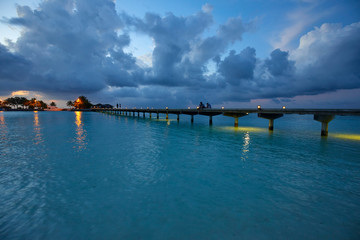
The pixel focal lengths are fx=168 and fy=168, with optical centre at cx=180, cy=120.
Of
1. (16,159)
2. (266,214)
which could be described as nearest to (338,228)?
(266,214)

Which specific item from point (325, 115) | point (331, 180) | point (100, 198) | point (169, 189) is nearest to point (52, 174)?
point (100, 198)

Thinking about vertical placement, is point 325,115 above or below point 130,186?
A: above

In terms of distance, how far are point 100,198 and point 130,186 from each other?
176 cm

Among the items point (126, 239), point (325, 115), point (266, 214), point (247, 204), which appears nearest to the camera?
point (126, 239)

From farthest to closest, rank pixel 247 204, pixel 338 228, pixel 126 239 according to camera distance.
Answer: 1. pixel 247 204
2. pixel 338 228
3. pixel 126 239

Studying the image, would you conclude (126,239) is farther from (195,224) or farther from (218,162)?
(218,162)

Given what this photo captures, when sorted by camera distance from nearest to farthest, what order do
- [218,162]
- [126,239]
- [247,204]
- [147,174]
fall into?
[126,239], [247,204], [147,174], [218,162]

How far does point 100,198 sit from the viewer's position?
8242 millimetres

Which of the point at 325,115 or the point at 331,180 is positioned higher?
the point at 325,115

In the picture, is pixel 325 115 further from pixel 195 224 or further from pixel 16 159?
pixel 16 159

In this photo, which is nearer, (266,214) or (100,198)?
(266,214)

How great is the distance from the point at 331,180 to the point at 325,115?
945 inches

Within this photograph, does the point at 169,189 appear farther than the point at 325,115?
No

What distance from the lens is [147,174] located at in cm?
1162
